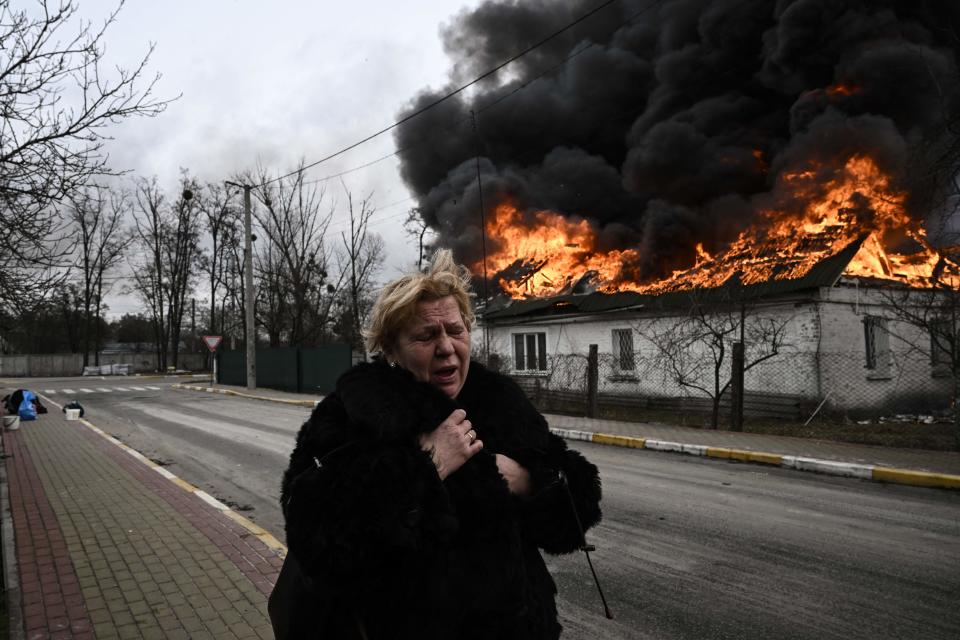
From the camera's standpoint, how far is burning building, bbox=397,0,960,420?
12.9 meters

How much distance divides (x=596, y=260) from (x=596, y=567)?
1782cm

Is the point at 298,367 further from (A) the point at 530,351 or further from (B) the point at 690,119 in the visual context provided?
(B) the point at 690,119

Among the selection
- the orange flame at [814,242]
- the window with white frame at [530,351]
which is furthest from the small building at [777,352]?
the window with white frame at [530,351]

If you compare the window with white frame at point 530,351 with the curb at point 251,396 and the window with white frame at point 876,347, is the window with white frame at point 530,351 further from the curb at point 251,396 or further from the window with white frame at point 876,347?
the window with white frame at point 876,347

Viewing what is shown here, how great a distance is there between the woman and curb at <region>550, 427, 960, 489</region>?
19.7ft

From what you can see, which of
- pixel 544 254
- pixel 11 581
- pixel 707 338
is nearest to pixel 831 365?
pixel 707 338

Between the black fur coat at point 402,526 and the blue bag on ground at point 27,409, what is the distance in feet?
54.4

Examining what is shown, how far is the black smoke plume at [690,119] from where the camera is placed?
55.7ft

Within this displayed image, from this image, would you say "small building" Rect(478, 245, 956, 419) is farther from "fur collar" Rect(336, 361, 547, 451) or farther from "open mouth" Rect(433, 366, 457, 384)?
"open mouth" Rect(433, 366, 457, 384)

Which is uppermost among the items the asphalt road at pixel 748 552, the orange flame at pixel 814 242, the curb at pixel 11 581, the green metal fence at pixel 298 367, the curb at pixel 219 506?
the orange flame at pixel 814 242

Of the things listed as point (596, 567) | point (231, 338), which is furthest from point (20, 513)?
point (231, 338)

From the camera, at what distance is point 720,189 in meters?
20.0

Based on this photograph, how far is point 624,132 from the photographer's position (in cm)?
2494

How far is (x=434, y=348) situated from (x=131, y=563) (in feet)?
13.2
